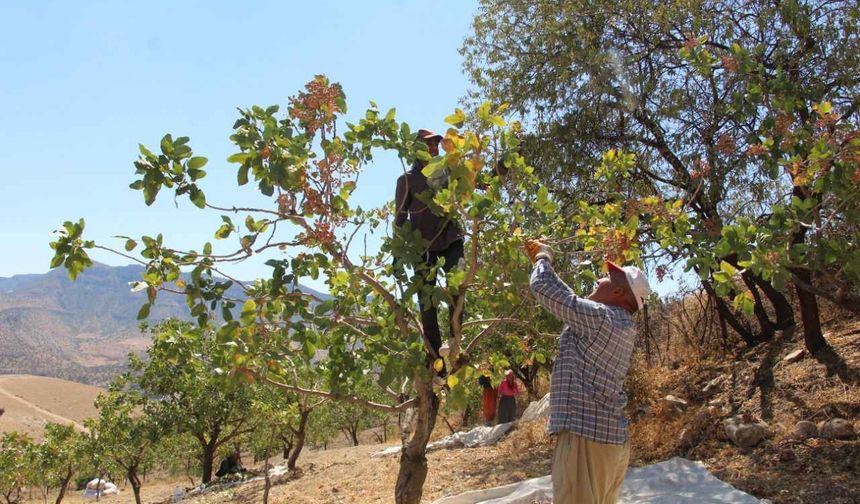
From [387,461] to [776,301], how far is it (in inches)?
258

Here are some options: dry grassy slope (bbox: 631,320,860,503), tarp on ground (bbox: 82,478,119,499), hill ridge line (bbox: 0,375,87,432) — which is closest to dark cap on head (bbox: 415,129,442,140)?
dry grassy slope (bbox: 631,320,860,503)

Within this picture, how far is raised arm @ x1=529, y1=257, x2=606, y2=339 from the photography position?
9.48ft

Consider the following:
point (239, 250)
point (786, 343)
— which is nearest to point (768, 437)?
point (786, 343)

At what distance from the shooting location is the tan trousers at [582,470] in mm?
2939

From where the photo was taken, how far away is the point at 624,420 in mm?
3059

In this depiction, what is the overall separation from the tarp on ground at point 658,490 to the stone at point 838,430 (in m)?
1.52

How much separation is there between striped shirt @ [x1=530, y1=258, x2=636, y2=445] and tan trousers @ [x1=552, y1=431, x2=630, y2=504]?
0.05 m

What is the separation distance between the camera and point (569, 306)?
2.88 meters

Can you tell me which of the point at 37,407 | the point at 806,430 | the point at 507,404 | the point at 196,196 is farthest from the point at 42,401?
the point at 196,196

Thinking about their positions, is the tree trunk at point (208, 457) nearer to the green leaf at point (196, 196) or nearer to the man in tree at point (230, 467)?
the man in tree at point (230, 467)

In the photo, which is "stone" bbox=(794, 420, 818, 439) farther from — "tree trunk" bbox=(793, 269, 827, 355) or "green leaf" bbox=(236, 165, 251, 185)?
"green leaf" bbox=(236, 165, 251, 185)

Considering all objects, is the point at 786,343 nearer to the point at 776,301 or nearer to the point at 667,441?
the point at 776,301

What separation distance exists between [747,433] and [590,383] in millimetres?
5153

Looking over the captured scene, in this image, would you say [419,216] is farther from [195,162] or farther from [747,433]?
[747,433]
